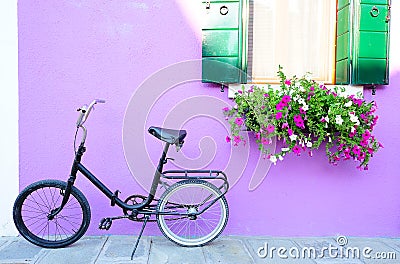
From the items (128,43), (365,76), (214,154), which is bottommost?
(214,154)

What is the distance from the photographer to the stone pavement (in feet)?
10.4

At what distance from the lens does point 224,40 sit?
364cm

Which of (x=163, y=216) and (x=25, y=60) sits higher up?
(x=25, y=60)

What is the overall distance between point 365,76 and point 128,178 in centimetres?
241

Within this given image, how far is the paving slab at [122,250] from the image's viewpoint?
3.13m

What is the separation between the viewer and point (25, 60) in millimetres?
3656

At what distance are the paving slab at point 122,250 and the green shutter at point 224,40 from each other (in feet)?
5.23

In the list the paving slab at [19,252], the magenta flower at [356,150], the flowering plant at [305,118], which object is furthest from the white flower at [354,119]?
the paving slab at [19,252]

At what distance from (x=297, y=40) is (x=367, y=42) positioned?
64 cm

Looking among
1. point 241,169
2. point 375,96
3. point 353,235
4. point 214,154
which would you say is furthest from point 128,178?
point 375,96

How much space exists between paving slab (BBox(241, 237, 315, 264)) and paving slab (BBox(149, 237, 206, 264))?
1.50 ft

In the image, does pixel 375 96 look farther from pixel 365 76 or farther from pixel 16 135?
pixel 16 135

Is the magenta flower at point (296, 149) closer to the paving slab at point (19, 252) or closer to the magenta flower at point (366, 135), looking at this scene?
the magenta flower at point (366, 135)

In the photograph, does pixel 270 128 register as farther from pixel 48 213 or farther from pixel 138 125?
pixel 48 213
